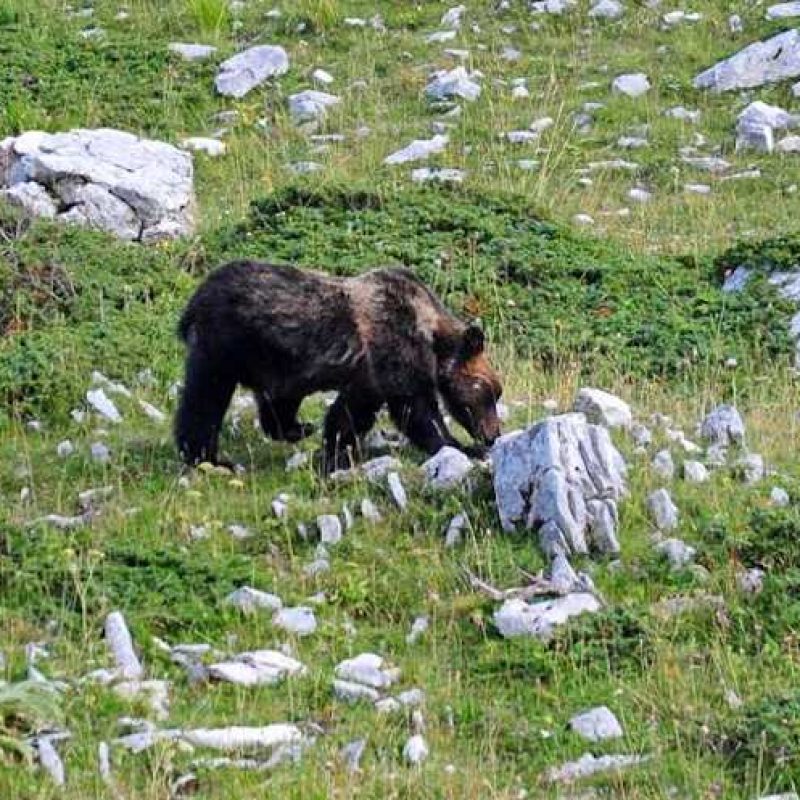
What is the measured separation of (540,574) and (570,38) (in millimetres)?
12719

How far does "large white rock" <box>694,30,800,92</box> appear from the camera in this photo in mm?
20109

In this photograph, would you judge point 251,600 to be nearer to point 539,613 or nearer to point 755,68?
point 539,613

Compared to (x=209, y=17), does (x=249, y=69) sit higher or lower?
lower

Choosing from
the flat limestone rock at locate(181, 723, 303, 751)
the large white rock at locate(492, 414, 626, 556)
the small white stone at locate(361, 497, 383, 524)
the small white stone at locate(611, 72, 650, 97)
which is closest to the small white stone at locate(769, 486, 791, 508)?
the large white rock at locate(492, 414, 626, 556)

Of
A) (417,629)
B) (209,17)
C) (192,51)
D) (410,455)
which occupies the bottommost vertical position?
(192,51)

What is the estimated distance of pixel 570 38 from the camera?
843 inches

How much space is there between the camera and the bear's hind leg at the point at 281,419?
12.2 metres

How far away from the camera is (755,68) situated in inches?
797

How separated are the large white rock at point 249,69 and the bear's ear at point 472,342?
8.48 meters

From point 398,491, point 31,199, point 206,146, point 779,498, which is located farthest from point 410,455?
point 206,146

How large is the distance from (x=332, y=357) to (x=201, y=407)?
2.74ft

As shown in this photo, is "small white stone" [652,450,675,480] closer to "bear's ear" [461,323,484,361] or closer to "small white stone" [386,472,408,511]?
"small white stone" [386,472,408,511]

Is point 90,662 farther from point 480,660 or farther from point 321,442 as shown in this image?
point 321,442

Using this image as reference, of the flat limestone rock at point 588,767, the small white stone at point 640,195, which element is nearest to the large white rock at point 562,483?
the flat limestone rock at point 588,767
